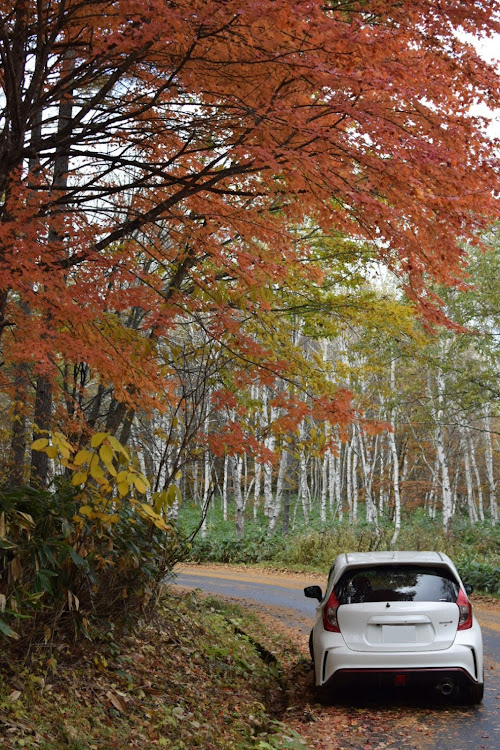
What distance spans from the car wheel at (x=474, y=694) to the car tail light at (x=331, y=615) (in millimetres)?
1295

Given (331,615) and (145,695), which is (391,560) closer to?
(331,615)

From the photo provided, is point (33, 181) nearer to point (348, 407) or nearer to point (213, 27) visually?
point (213, 27)

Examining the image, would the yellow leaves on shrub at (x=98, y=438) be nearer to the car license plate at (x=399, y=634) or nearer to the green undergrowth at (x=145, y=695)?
the green undergrowth at (x=145, y=695)

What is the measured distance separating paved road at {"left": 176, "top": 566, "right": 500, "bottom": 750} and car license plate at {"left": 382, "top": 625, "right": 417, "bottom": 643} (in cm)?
67

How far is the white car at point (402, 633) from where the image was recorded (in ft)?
20.4

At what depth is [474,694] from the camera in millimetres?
6391

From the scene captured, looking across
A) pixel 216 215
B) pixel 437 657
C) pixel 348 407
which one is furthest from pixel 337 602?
pixel 216 215

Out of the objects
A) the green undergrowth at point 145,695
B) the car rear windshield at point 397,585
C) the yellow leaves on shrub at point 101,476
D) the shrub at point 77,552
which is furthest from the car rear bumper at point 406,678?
the yellow leaves on shrub at point 101,476

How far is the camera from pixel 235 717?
6148mm

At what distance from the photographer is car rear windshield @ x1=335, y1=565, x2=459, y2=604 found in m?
6.53

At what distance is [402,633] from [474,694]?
2.93ft

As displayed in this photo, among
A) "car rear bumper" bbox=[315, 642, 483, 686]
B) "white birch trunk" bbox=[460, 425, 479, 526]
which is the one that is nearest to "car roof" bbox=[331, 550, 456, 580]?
"car rear bumper" bbox=[315, 642, 483, 686]

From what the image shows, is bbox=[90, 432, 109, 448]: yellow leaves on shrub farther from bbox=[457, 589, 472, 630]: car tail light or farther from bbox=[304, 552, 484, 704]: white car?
bbox=[457, 589, 472, 630]: car tail light

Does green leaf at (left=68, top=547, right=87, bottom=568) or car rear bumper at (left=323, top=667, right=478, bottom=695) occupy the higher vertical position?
green leaf at (left=68, top=547, right=87, bottom=568)
